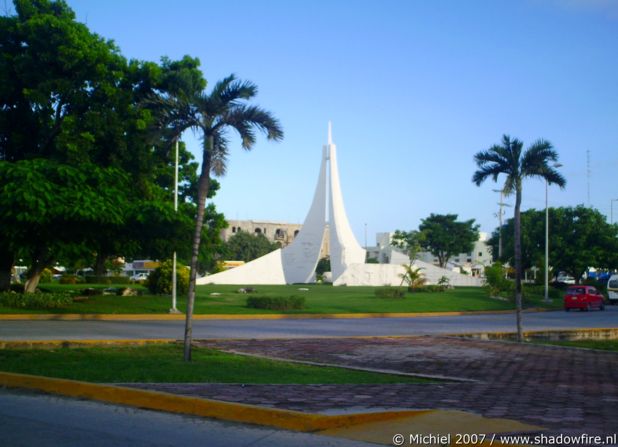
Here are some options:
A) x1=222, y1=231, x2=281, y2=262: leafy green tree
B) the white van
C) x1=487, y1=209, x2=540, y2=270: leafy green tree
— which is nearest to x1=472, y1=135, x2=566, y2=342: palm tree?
the white van

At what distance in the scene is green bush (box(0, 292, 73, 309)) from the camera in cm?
2502

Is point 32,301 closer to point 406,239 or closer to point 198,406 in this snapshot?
point 198,406

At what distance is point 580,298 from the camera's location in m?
37.9

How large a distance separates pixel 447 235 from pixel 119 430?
295ft

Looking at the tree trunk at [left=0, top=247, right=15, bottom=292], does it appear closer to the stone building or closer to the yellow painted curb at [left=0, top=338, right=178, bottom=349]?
the yellow painted curb at [left=0, top=338, right=178, bottom=349]

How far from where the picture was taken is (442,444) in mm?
6488

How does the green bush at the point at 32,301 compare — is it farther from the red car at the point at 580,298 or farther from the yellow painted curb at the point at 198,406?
the red car at the point at 580,298

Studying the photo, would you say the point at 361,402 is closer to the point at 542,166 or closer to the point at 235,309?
the point at 542,166

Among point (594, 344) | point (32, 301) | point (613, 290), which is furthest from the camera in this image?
point (613, 290)

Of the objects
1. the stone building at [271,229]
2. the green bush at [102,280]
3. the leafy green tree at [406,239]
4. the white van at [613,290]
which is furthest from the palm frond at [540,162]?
the stone building at [271,229]

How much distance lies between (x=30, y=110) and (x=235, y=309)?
11.6 m

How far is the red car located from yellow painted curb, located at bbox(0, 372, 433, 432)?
1299 inches

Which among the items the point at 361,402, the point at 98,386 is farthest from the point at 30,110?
the point at 361,402

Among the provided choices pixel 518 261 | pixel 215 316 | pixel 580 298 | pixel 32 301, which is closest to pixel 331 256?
pixel 580 298
